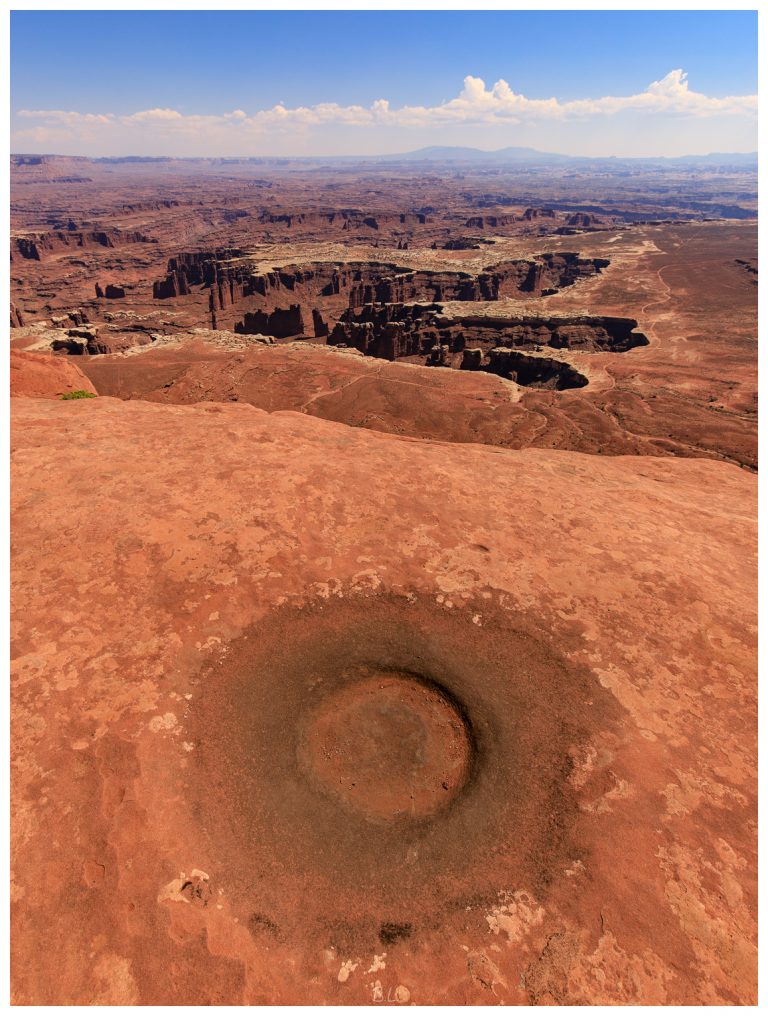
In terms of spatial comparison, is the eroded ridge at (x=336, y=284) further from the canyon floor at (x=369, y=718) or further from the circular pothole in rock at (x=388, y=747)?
the circular pothole in rock at (x=388, y=747)

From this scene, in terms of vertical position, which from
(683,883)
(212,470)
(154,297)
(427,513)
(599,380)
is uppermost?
(154,297)

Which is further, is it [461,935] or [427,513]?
[427,513]

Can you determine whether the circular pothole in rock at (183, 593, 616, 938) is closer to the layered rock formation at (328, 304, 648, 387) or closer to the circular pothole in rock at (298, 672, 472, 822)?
the circular pothole in rock at (298, 672, 472, 822)

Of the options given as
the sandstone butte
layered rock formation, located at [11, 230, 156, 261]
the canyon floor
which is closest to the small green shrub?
the canyon floor

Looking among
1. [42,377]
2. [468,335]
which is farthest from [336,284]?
[42,377]

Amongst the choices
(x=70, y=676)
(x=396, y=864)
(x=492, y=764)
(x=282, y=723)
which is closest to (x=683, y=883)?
(x=492, y=764)

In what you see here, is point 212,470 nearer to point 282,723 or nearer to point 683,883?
point 282,723

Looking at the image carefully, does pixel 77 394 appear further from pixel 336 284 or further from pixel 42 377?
pixel 336 284
